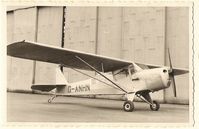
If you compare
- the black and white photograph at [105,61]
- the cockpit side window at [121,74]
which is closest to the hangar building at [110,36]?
the black and white photograph at [105,61]

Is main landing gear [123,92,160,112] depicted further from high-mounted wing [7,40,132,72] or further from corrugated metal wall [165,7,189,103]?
corrugated metal wall [165,7,189,103]

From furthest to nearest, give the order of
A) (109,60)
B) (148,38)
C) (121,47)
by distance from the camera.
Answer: (121,47)
(148,38)
(109,60)

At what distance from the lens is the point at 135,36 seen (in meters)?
8.75

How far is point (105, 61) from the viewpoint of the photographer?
6105 millimetres

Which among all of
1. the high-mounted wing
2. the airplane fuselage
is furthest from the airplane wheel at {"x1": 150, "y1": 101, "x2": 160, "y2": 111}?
the high-mounted wing

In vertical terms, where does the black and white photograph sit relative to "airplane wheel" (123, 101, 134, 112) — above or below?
above

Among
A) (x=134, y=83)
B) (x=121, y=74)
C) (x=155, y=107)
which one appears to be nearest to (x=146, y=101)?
(x=155, y=107)

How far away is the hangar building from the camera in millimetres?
8188

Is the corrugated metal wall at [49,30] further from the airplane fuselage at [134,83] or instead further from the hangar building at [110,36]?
the airplane fuselage at [134,83]

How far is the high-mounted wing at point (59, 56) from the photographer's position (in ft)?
15.7
